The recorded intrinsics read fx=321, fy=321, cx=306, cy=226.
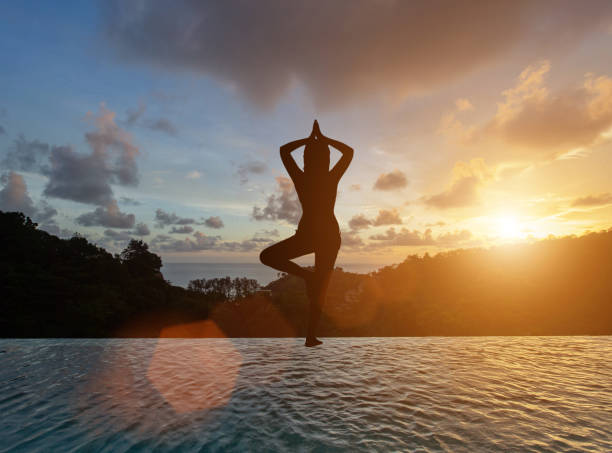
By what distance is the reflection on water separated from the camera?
2369mm

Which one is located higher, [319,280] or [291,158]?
[291,158]

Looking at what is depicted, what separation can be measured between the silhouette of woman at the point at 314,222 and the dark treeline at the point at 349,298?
38.0 feet

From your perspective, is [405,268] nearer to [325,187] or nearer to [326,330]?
[326,330]

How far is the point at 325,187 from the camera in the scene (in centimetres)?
629

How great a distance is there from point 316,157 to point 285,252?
1.96m

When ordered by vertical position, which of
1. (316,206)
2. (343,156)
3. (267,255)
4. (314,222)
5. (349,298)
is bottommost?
(349,298)

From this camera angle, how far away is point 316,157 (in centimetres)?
633

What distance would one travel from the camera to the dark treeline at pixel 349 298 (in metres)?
15.3

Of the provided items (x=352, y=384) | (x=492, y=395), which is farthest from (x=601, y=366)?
(x=352, y=384)

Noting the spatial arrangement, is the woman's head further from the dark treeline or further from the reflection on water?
the dark treeline

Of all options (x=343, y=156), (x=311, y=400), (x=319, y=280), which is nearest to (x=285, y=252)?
(x=319, y=280)

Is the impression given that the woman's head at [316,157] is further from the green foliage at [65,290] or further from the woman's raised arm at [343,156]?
the green foliage at [65,290]

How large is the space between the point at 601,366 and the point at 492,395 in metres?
2.54

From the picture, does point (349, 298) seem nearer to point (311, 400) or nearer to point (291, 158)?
point (291, 158)
